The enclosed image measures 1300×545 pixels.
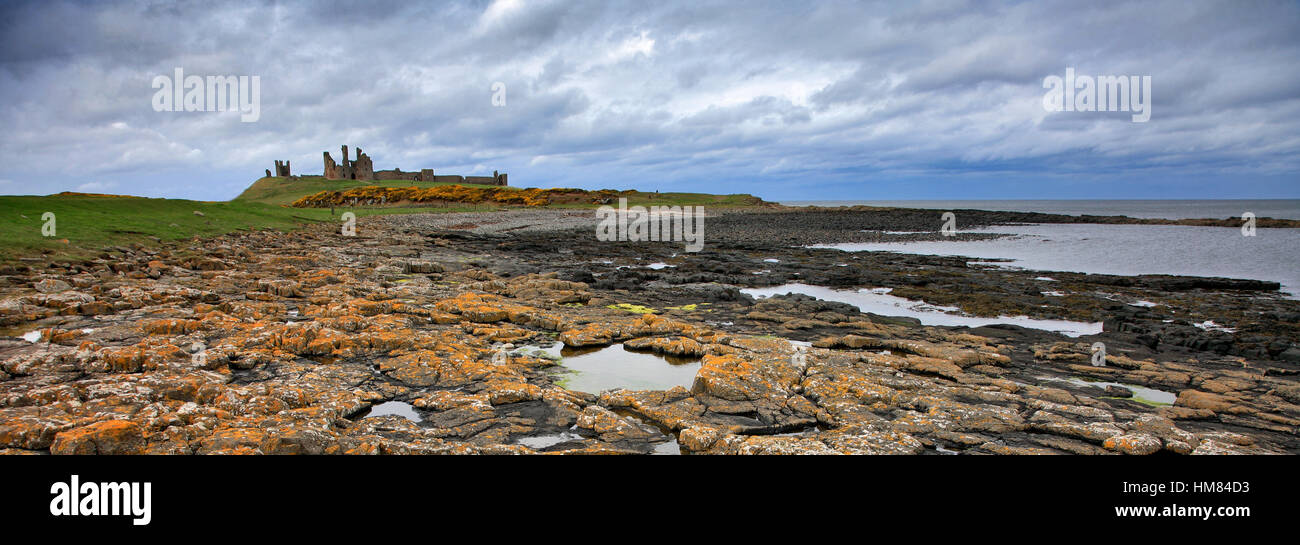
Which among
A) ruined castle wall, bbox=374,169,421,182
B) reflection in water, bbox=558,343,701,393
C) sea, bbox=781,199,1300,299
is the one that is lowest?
reflection in water, bbox=558,343,701,393

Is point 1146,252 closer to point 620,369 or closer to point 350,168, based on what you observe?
point 620,369

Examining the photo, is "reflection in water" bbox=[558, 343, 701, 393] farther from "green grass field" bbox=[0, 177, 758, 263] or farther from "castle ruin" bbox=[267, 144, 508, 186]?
"castle ruin" bbox=[267, 144, 508, 186]

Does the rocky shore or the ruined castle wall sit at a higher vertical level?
the ruined castle wall

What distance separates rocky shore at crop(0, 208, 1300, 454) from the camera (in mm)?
6004

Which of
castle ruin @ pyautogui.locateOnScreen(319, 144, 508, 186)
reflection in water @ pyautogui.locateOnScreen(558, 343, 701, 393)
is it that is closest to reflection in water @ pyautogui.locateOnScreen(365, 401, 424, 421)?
reflection in water @ pyautogui.locateOnScreen(558, 343, 701, 393)

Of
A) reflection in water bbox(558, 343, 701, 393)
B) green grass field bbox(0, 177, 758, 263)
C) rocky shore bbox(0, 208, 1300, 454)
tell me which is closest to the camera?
rocky shore bbox(0, 208, 1300, 454)

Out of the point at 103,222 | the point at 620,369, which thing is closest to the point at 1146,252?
the point at 620,369

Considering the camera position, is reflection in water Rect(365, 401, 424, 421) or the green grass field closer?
reflection in water Rect(365, 401, 424, 421)

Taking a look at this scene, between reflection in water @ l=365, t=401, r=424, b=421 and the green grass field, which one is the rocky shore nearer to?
reflection in water @ l=365, t=401, r=424, b=421

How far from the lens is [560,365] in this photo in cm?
955

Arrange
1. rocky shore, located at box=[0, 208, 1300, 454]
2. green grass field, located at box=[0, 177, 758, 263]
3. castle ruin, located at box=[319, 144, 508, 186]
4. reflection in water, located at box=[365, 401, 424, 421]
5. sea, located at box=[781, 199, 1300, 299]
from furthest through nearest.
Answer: castle ruin, located at box=[319, 144, 508, 186] < sea, located at box=[781, 199, 1300, 299] < green grass field, located at box=[0, 177, 758, 263] < reflection in water, located at box=[365, 401, 424, 421] < rocky shore, located at box=[0, 208, 1300, 454]

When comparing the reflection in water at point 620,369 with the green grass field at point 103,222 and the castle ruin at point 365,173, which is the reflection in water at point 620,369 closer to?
the green grass field at point 103,222

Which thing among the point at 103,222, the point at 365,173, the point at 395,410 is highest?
the point at 365,173

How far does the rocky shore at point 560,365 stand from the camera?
600 centimetres
